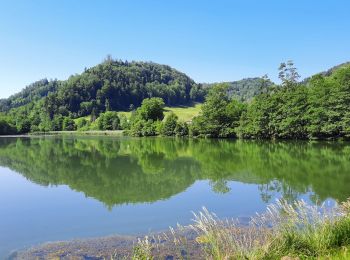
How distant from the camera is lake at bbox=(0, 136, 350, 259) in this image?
14.9 meters

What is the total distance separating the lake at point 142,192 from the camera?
14867 millimetres

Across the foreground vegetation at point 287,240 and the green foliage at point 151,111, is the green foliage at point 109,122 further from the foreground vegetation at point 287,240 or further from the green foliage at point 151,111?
the foreground vegetation at point 287,240

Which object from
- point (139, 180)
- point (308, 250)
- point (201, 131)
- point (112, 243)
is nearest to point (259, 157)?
point (139, 180)

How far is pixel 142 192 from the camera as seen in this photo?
2133cm

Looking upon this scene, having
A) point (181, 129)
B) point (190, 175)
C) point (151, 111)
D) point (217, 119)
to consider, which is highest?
point (151, 111)

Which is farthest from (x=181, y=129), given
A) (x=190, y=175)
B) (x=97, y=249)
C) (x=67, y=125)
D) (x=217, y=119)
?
(x=67, y=125)

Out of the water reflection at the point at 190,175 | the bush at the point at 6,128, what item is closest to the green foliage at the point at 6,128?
the bush at the point at 6,128

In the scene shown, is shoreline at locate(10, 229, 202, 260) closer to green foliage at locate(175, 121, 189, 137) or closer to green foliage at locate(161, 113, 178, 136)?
green foliage at locate(175, 121, 189, 137)

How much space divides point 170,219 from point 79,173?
16237 mm

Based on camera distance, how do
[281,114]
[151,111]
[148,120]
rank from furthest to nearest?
[151,111] < [148,120] < [281,114]

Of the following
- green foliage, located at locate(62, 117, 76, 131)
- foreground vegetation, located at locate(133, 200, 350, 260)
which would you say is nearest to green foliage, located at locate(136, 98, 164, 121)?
green foliage, located at locate(62, 117, 76, 131)

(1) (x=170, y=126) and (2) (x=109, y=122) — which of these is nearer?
(1) (x=170, y=126)

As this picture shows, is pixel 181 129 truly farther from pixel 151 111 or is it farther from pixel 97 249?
pixel 97 249

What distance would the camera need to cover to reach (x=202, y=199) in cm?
1942
